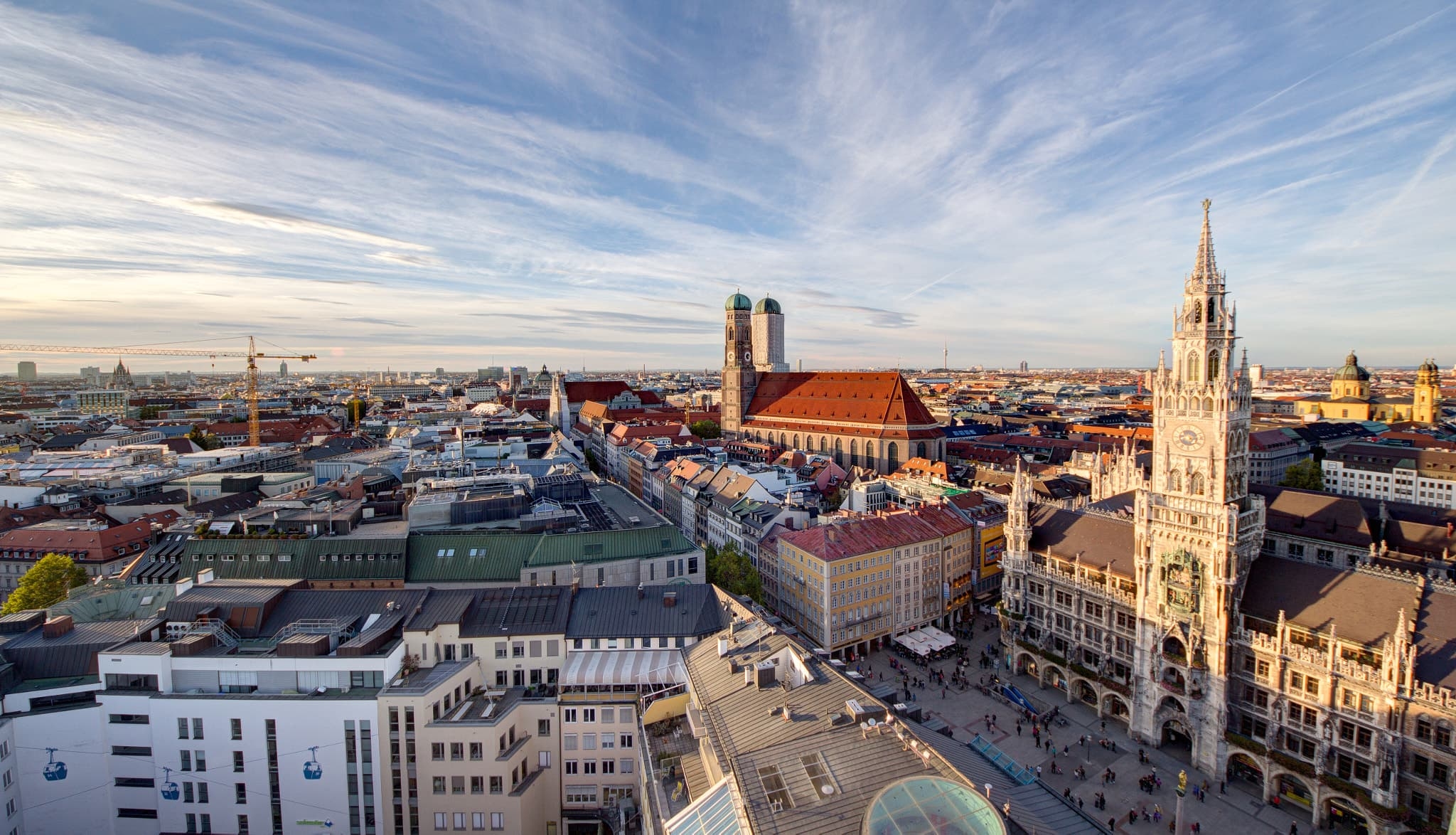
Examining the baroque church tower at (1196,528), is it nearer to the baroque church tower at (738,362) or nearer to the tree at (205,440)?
the baroque church tower at (738,362)

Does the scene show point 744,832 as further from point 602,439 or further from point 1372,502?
point 602,439

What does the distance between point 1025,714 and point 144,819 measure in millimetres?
51927

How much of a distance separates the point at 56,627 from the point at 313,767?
18.2 metres

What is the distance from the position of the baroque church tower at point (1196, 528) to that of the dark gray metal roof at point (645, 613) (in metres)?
27.3

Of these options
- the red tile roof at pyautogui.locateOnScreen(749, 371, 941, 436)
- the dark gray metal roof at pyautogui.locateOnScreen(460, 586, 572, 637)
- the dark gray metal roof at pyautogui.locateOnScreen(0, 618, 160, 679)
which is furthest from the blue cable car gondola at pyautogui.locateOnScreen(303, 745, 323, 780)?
the red tile roof at pyautogui.locateOnScreen(749, 371, 941, 436)

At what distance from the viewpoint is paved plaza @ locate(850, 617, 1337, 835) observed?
36781mm

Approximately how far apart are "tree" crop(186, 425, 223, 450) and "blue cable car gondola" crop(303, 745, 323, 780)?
147559 mm

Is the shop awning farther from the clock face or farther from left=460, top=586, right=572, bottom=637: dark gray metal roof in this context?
the clock face

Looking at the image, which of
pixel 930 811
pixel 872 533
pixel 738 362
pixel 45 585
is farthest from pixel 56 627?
pixel 738 362

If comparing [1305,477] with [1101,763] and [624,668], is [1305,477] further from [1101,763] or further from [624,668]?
[624,668]

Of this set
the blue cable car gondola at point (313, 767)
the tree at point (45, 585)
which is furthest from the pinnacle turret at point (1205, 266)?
the tree at point (45, 585)

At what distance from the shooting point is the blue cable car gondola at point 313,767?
35125 mm

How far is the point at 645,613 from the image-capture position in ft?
139

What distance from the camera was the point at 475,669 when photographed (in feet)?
129
